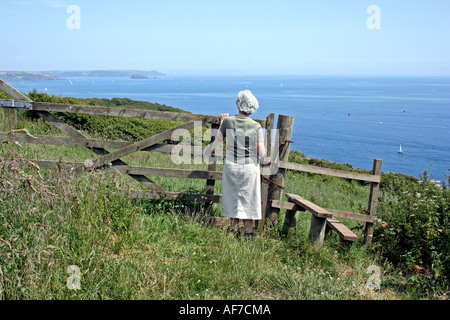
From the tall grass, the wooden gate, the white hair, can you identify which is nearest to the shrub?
the wooden gate

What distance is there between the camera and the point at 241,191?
5.74 meters

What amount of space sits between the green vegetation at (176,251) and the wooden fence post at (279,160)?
0.32 meters

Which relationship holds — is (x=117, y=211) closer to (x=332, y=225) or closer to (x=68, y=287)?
(x=68, y=287)

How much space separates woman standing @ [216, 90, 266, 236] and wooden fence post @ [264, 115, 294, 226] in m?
0.48

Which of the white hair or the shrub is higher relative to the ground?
the white hair

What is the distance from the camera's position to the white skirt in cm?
565

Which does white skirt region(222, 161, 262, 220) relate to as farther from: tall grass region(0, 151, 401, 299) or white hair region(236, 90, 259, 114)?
white hair region(236, 90, 259, 114)

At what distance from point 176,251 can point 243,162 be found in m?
1.62

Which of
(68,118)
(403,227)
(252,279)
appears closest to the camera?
(252,279)

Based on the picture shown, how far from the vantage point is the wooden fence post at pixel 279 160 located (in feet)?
20.0

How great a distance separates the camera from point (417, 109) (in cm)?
14400

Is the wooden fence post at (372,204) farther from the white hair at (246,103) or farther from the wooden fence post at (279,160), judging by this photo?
the white hair at (246,103)
